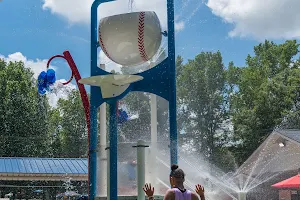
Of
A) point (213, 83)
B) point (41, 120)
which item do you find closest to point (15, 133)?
point (41, 120)

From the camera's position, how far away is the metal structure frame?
527 centimetres

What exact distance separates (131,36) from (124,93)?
657 mm

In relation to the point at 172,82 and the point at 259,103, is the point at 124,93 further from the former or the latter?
the point at 259,103

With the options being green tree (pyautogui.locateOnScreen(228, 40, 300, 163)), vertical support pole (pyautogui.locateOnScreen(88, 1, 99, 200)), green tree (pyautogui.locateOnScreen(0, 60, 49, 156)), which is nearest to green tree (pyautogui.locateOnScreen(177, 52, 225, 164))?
green tree (pyautogui.locateOnScreen(228, 40, 300, 163))

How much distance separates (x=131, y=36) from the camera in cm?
529

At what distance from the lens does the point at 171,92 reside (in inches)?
216

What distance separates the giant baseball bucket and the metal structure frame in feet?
0.72

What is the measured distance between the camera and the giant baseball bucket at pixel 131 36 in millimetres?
5262

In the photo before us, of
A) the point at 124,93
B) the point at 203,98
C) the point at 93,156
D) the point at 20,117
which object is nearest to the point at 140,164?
the point at 124,93

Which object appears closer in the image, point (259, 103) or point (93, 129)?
point (93, 129)

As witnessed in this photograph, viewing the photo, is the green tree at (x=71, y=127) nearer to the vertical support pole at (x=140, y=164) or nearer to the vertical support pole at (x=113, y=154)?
the vertical support pole at (x=113, y=154)

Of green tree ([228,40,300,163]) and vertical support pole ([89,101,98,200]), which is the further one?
green tree ([228,40,300,163])

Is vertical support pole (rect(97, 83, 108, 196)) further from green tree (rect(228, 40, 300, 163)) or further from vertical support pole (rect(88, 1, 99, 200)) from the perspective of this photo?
green tree (rect(228, 40, 300, 163))

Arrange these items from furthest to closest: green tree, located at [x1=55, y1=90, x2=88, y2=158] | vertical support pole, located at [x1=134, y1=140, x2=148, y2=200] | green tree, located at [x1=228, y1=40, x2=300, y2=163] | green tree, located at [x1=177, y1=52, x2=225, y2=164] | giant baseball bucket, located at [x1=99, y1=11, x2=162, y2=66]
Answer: green tree, located at [x1=55, y1=90, x2=88, y2=158] → green tree, located at [x1=177, y1=52, x2=225, y2=164] → green tree, located at [x1=228, y1=40, x2=300, y2=163] → giant baseball bucket, located at [x1=99, y1=11, x2=162, y2=66] → vertical support pole, located at [x1=134, y1=140, x2=148, y2=200]
